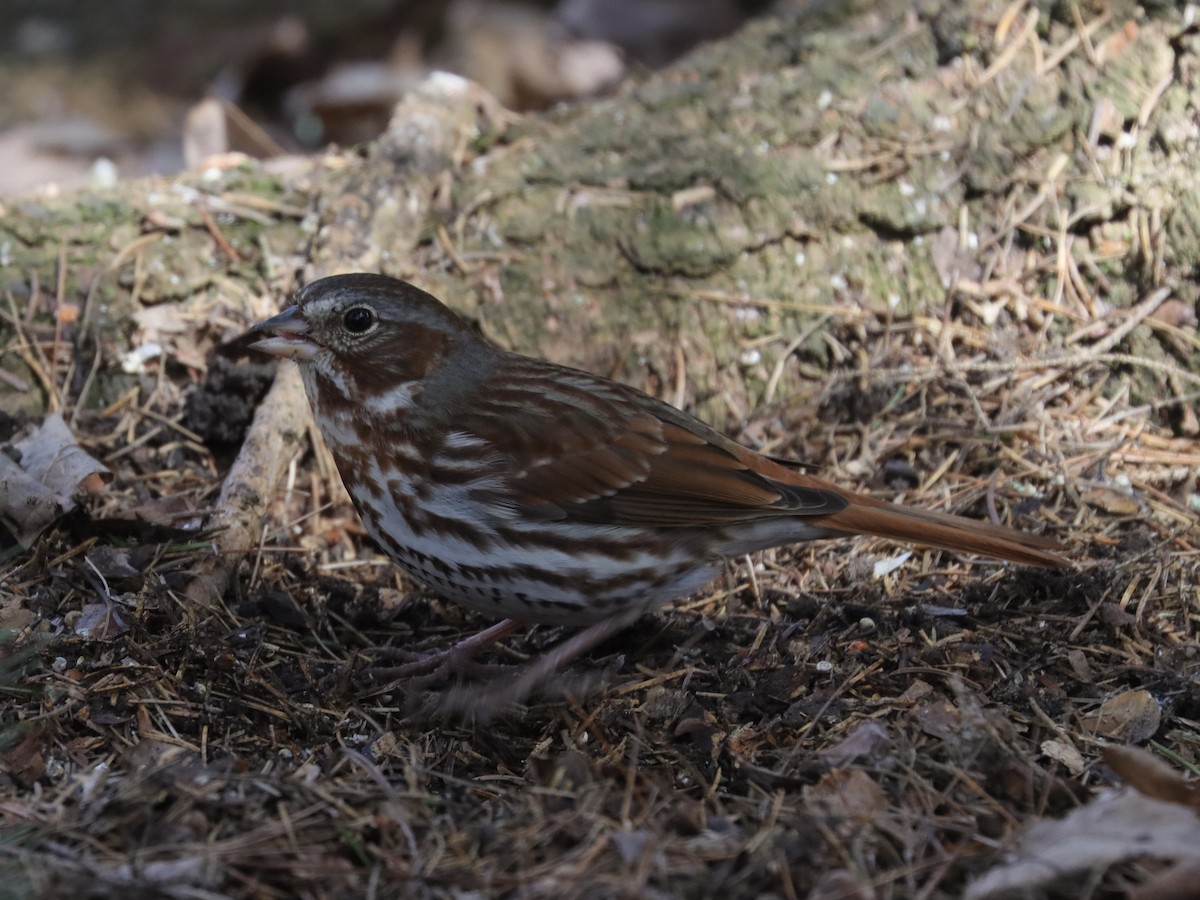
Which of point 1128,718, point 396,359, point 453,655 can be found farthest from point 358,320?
point 1128,718

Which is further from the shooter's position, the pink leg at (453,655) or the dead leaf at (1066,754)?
the pink leg at (453,655)

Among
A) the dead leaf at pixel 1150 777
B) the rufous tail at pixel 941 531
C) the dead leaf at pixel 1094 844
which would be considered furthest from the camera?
the rufous tail at pixel 941 531

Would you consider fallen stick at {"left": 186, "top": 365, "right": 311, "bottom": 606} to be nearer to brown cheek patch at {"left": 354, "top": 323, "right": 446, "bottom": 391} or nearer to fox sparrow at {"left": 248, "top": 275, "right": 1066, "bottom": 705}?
fox sparrow at {"left": 248, "top": 275, "right": 1066, "bottom": 705}

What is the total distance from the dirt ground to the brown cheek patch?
2.10ft

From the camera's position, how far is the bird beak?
3420mm

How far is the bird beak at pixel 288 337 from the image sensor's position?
342cm

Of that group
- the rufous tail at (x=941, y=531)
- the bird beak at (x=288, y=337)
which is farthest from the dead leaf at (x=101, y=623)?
the rufous tail at (x=941, y=531)

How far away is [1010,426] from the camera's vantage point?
4055mm

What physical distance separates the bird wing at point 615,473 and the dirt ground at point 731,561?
399 mm

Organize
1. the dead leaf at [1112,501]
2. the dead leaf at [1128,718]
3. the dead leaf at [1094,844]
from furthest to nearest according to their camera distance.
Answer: the dead leaf at [1112,501]
the dead leaf at [1128,718]
the dead leaf at [1094,844]

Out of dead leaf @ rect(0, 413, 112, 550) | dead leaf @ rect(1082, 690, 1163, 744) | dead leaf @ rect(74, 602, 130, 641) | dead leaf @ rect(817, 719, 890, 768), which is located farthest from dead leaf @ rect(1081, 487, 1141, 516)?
dead leaf @ rect(0, 413, 112, 550)

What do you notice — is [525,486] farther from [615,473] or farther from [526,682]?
[526,682]

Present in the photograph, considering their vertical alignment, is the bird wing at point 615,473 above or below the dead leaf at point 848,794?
above

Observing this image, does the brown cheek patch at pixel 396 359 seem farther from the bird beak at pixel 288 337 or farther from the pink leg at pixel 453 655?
the pink leg at pixel 453 655
